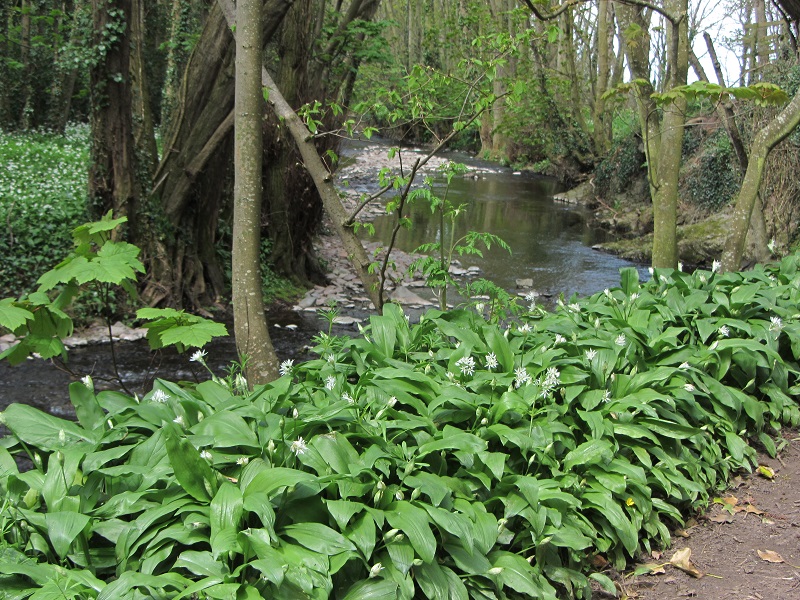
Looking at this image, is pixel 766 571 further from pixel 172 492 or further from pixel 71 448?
pixel 71 448

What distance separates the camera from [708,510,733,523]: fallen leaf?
3354 millimetres

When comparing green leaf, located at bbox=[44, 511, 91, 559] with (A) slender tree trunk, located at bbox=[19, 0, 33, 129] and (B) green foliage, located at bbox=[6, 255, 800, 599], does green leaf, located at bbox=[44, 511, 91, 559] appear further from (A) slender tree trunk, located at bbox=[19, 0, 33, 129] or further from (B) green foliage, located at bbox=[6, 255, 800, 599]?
(A) slender tree trunk, located at bbox=[19, 0, 33, 129]

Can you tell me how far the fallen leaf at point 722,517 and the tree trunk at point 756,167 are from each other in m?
3.11

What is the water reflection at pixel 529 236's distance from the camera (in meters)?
11.0

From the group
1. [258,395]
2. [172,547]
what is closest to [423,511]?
[172,547]

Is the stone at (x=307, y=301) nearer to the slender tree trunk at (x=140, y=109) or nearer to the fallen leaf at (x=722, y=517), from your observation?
the slender tree trunk at (x=140, y=109)

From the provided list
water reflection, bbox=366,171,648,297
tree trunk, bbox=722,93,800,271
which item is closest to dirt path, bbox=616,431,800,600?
tree trunk, bbox=722,93,800,271

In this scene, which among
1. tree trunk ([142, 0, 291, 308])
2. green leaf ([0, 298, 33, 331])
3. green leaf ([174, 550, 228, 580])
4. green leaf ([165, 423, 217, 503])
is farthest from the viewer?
tree trunk ([142, 0, 291, 308])

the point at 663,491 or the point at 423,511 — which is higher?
the point at 423,511

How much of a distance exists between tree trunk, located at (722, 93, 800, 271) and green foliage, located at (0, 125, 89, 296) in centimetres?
661

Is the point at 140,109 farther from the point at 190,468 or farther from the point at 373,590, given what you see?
the point at 373,590

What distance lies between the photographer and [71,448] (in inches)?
97.1

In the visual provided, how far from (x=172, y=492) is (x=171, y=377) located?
13.6ft

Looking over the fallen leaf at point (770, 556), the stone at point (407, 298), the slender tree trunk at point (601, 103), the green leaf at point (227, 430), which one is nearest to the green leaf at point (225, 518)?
the green leaf at point (227, 430)
